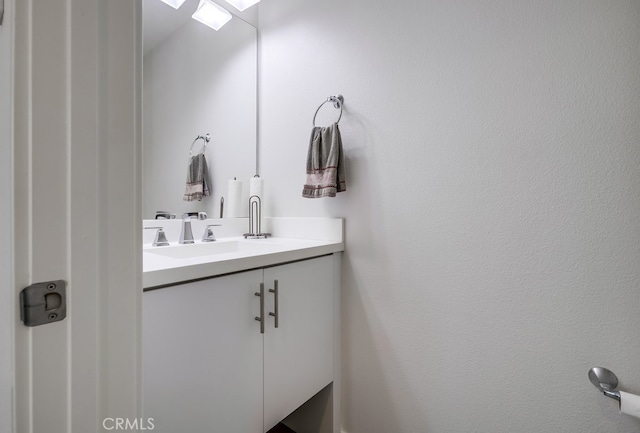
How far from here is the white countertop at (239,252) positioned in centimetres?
74

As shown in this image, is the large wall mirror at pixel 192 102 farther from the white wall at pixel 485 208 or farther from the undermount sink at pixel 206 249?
the white wall at pixel 485 208

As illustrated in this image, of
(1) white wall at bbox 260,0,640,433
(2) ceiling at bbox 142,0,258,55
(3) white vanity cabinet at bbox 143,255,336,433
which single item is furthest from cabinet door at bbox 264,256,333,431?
(2) ceiling at bbox 142,0,258,55

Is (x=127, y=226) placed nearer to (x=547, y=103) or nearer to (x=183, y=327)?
(x=183, y=327)

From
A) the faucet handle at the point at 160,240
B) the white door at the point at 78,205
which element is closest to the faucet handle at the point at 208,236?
the faucet handle at the point at 160,240

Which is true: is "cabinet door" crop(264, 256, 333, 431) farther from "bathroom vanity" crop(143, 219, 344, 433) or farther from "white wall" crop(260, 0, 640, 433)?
"white wall" crop(260, 0, 640, 433)

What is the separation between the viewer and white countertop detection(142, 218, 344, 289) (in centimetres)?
74

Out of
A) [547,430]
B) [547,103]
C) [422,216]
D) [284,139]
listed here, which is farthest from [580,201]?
[284,139]

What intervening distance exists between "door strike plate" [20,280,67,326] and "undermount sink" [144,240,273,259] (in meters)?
0.75

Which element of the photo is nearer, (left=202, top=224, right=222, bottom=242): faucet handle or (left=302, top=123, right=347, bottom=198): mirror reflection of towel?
(left=302, top=123, right=347, bottom=198): mirror reflection of towel

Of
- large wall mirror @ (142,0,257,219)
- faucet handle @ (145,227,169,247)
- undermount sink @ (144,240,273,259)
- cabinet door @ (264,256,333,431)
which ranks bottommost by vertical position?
cabinet door @ (264,256,333,431)

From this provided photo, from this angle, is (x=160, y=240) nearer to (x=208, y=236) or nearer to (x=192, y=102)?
(x=208, y=236)

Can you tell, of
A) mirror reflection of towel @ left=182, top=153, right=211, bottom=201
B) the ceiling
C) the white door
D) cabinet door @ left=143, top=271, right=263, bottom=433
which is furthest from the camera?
mirror reflection of towel @ left=182, top=153, right=211, bottom=201

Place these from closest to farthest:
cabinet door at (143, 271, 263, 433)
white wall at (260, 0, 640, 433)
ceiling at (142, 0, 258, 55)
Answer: cabinet door at (143, 271, 263, 433) < white wall at (260, 0, 640, 433) < ceiling at (142, 0, 258, 55)
